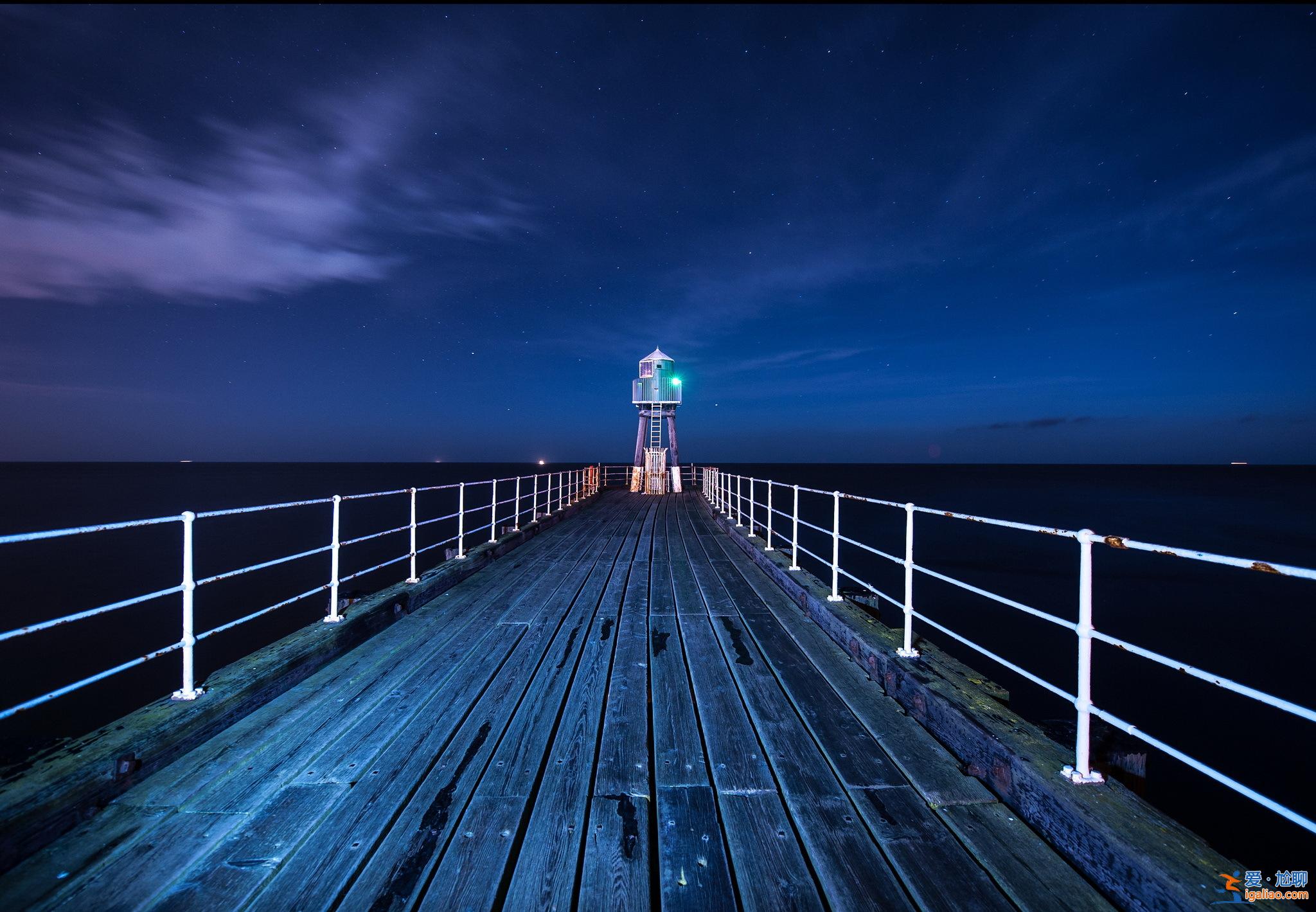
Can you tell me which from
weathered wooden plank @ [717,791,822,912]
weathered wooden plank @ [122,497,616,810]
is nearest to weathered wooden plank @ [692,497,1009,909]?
weathered wooden plank @ [717,791,822,912]

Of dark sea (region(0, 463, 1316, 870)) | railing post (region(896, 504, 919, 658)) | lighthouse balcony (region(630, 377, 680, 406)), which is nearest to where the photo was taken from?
railing post (region(896, 504, 919, 658))

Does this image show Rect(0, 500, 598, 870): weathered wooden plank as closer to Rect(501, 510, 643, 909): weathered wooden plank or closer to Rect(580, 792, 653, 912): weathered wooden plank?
Rect(501, 510, 643, 909): weathered wooden plank

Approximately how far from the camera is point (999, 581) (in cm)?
1711

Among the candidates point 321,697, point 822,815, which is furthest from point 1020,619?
point 321,697

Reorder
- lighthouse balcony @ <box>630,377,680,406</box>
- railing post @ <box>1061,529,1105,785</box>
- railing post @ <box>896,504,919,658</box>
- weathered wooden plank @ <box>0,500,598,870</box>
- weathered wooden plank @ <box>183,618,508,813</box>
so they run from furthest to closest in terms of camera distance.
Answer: lighthouse balcony @ <box>630,377,680,406</box> → railing post @ <box>896,504,919,658</box> → weathered wooden plank @ <box>183,618,508,813</box> → railing post @ <box>1061,529,1105,785</box> → weathered wooden plank @ <box>0,500,598,870</box>

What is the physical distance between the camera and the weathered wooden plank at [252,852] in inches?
63.4

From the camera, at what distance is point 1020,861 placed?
5.76ft

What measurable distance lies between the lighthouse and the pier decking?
16113mm

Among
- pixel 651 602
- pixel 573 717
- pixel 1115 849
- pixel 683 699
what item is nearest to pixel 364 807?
pixel 573 717

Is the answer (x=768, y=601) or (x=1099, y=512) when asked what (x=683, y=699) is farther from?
(x=1099, y=512)

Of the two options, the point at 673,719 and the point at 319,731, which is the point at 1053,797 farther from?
the point at 319,731

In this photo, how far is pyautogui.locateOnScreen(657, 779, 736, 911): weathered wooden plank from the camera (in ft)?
5.34

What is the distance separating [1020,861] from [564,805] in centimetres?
146

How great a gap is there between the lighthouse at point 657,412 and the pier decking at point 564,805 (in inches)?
634
